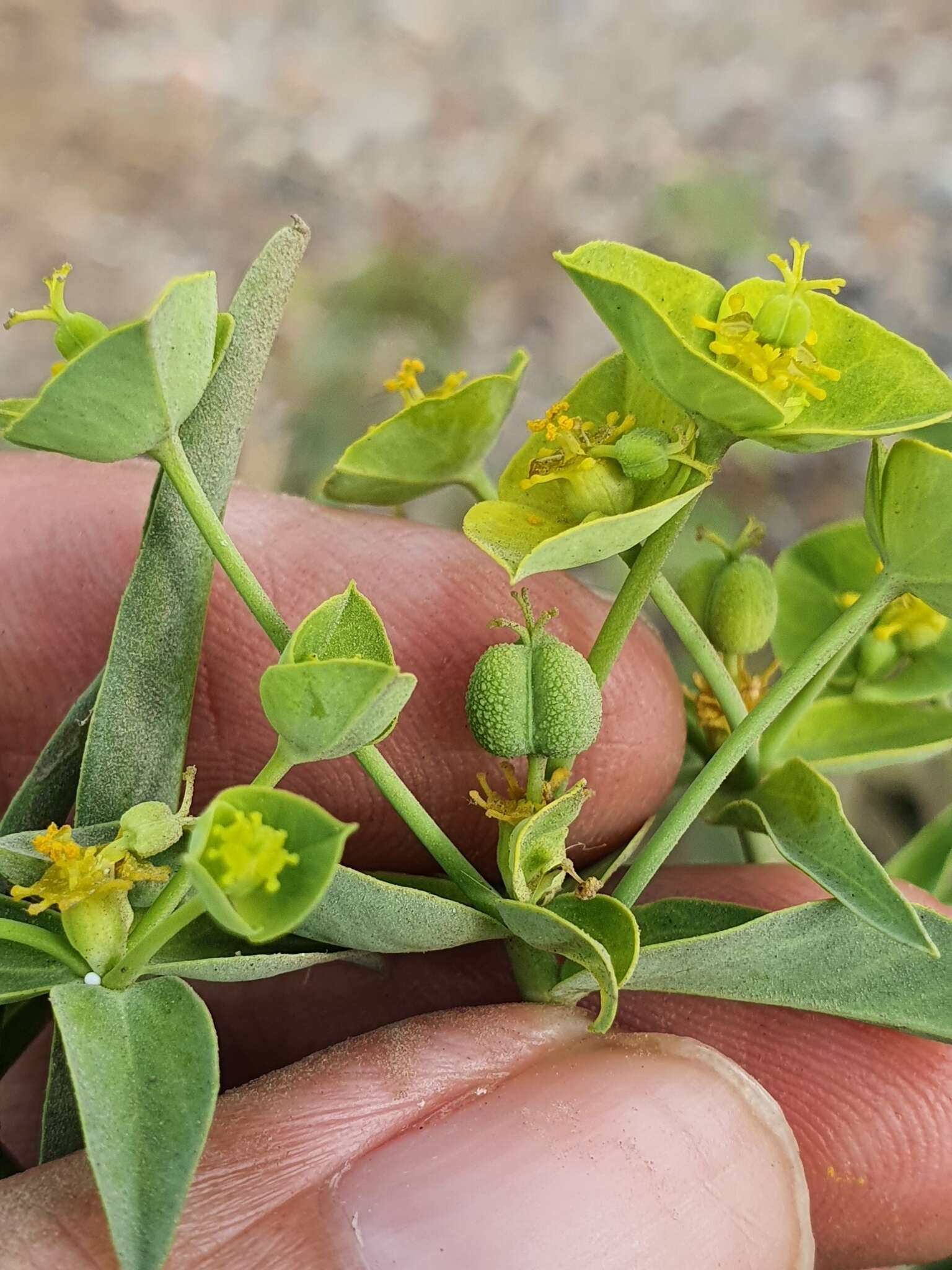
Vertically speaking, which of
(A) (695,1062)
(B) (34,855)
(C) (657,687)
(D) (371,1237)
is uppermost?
(C) (657,687)

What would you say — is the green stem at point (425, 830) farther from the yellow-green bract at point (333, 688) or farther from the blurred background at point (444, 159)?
the blurred background at point (444, 159)

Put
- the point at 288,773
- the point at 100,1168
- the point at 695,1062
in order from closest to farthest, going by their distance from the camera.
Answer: the point at 100,1168
the point at 695,1062
the point at 288,773

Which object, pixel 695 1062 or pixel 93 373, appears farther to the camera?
pixel 695 1062

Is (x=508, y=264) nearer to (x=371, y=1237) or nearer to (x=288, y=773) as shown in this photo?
(x=288, y=773)

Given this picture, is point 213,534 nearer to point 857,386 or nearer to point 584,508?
point 584,508

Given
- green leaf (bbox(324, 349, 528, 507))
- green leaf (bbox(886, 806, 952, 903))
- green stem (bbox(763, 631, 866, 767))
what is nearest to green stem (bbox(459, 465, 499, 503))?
green leaf (bbox(324, 349, 528, 507))

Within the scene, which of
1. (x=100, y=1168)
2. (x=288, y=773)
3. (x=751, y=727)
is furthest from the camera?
(x=288, y=773)

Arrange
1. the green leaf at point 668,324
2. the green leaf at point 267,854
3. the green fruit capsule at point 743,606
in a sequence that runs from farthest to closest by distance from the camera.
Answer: the green fruit capsule at point 743,606 < the green leaf at point 668,324 < the green leaf at point 267,854

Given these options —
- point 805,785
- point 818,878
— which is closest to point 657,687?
point 805,785

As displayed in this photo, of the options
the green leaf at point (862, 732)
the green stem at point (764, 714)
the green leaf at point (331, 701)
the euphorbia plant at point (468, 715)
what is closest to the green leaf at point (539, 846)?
the euphorbia plant at point (468, 715)

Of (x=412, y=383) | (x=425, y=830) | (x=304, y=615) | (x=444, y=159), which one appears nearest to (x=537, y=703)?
(x=425, y=830)
